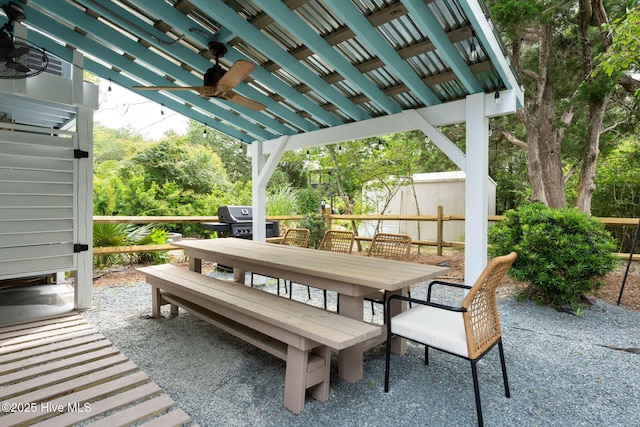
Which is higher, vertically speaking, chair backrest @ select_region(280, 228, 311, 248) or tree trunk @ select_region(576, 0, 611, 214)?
tree trunk @ select_region(576, 0, 611, 214)

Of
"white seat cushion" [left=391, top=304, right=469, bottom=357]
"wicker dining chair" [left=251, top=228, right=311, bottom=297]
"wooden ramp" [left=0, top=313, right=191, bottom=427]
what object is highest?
"wicker dining chair" [left=251, top=228, right=311, bottom=297]

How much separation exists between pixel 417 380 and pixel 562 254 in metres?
2.38

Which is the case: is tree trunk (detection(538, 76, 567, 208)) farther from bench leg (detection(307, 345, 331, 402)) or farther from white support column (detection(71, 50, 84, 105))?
white support column (detection(71, 50, 84, 105))

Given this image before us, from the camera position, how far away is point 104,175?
8219 mm

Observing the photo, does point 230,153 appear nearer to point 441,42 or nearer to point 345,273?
point 441,42

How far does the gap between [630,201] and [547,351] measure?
629cm

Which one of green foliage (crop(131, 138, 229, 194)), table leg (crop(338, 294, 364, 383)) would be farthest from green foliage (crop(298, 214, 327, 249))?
table leg (crop(338, 294, 364, 383))

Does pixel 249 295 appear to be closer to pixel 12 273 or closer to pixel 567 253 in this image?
pixel 12 273

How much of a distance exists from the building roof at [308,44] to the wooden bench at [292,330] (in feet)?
6.84

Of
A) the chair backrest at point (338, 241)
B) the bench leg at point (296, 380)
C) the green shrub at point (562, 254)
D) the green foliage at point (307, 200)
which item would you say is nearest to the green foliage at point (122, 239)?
the chair backrest at point (338, 241)

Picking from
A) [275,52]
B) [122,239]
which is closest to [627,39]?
[275,52]

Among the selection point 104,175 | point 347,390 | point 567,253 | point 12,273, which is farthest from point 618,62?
point 104,175

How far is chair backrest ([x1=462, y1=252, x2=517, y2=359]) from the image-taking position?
5.54ft

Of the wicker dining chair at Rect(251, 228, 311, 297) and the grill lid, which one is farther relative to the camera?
the grill lid
